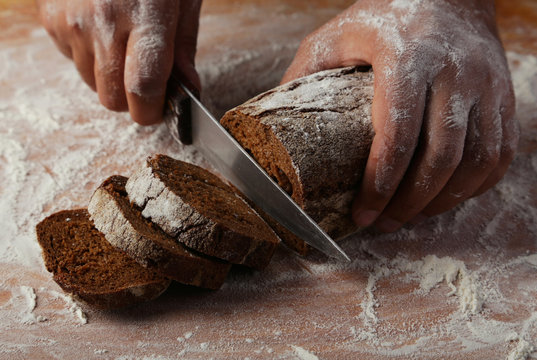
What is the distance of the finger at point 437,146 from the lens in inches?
90.9

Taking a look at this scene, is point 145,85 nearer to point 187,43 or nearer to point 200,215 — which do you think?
point 187,43

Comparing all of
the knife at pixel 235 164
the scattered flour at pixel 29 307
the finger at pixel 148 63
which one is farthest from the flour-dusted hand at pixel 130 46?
the scattered flour at pixel 29 307

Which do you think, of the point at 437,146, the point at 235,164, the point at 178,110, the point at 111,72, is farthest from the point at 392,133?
the point at 111,72

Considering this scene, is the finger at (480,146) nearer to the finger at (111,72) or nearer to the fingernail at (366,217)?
the fingernail at (366,217)

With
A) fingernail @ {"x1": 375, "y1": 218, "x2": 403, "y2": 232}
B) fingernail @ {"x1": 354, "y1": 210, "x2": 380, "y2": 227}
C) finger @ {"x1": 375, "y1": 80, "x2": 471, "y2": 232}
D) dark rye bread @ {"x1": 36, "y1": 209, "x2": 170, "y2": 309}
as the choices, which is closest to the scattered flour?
dark rye bread @ {"x1": 36, "y1": 209, "x2": 170, "y2": 309}

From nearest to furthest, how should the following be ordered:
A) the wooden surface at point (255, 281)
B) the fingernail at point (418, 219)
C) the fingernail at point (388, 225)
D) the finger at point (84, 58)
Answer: the wooden surface at point (255, 281) → the fingernail at point (388, 225) → the fingernail at point (418, 219) → the finger at point (84, 58)

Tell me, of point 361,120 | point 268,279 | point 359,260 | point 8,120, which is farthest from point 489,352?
point 8,120

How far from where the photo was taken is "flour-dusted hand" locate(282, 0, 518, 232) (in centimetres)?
230

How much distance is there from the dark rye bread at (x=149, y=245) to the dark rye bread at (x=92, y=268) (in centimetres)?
5

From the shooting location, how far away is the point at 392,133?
7.42ft

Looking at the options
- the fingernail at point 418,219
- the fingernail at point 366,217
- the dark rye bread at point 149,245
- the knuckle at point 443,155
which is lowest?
the dark rye bread at point 149,245

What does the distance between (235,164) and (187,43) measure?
2.70ft

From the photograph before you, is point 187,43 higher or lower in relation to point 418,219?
higher

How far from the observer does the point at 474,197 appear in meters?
2.83
